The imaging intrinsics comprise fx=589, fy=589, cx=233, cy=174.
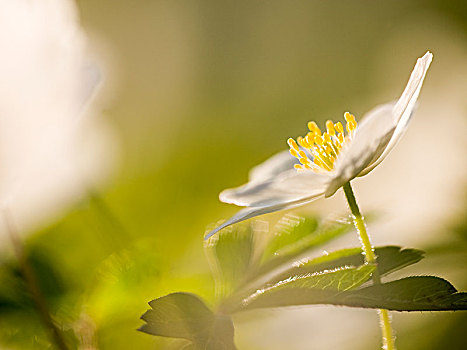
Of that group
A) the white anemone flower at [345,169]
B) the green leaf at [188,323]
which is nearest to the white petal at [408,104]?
the white anemone flower at [345,169]

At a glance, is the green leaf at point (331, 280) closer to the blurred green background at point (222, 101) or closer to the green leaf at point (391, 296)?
the green leaf at point (391, 296)

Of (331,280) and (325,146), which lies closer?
(331,280)

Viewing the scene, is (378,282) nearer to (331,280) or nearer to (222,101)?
(331,280)

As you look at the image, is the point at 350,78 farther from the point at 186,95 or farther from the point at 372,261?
the point at 372,261

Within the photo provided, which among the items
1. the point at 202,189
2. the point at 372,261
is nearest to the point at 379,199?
the point at 202,189

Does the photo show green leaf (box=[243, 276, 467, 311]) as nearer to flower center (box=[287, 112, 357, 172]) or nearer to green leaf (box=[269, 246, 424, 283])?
green leaf (box=[269, 246, 424, 283])

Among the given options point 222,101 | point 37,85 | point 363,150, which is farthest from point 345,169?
point 222,101
